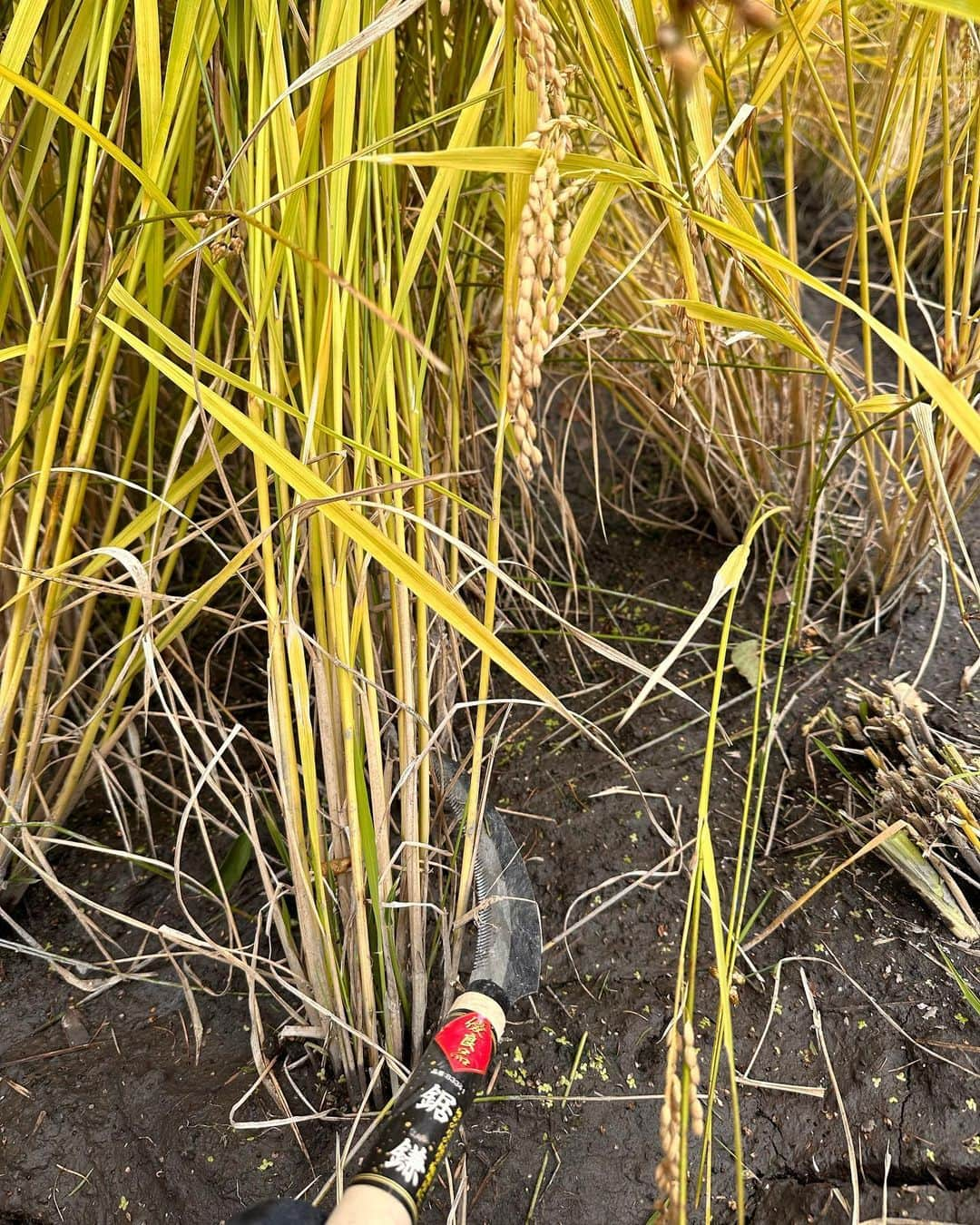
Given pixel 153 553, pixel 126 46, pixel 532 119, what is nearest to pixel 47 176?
pixel 126 46

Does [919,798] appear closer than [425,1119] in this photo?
No

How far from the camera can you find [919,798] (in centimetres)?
85

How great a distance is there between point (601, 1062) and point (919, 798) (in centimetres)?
38

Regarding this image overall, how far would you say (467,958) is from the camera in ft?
2.76

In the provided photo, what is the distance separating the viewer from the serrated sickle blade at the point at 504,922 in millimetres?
753

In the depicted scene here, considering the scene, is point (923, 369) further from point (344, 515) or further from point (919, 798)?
point (919, 798)

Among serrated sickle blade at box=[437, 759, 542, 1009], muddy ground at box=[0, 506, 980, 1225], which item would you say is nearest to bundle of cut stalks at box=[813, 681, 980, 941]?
muddy ground at box=[0, 506, 980, 1225]

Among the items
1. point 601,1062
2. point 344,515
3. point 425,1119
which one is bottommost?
point 601,1062

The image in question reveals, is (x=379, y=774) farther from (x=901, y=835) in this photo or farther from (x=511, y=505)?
(x=511, y=505)

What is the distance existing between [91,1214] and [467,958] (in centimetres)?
36

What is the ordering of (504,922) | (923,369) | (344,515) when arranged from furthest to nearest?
(504,922), (344,515), (923,369)

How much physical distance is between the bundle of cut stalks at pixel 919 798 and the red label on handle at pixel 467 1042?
0.41 metres

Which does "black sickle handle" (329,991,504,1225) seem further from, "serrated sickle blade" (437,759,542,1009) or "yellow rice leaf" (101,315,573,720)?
"yellow rice leaf" (101,315,573,720)

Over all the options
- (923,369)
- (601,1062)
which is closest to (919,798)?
(601,1062)
